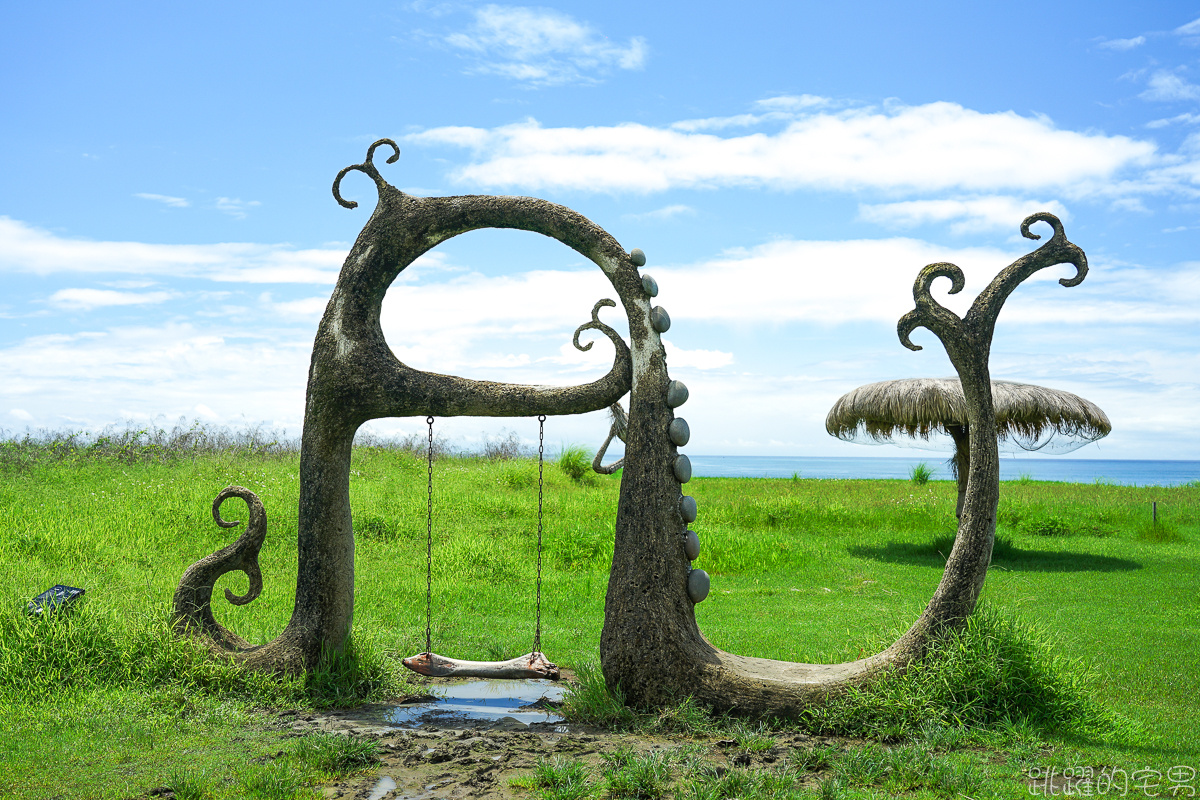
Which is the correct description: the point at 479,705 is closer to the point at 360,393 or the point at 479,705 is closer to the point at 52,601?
the point at 360,393

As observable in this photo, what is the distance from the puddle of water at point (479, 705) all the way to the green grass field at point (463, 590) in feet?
1.15

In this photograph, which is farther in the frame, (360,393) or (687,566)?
(360,393)

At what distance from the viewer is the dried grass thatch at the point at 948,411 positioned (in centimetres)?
1015

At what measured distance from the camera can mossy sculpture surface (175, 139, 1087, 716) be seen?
432 centimetres

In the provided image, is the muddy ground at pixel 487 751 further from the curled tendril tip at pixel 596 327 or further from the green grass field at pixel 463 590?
the curled tendril tip at pixel 596 327

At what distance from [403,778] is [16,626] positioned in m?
3.12

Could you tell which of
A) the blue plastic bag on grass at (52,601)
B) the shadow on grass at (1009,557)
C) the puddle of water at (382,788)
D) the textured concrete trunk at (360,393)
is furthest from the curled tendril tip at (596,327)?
the shadow on grass at (1009,557)

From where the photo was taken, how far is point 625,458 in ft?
14.8

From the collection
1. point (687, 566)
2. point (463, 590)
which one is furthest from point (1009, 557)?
point (687, 566)

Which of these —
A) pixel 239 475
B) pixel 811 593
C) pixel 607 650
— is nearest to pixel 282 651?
pixel 607 650

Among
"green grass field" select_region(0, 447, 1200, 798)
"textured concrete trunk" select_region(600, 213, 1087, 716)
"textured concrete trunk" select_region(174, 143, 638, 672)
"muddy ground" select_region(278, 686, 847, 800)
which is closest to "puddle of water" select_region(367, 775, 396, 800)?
"muddy ground" select_region(278, 686, 847, 800)

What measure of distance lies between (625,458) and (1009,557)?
797cm

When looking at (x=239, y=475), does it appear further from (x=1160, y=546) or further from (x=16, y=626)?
(x=1160, y=546)

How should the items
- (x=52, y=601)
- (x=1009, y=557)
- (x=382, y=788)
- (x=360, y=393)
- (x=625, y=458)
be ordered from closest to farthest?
(x=382, y=788), (x=625, y=458), (x=360, y=393), (x=52, y=601), (x=1009, y=557)
